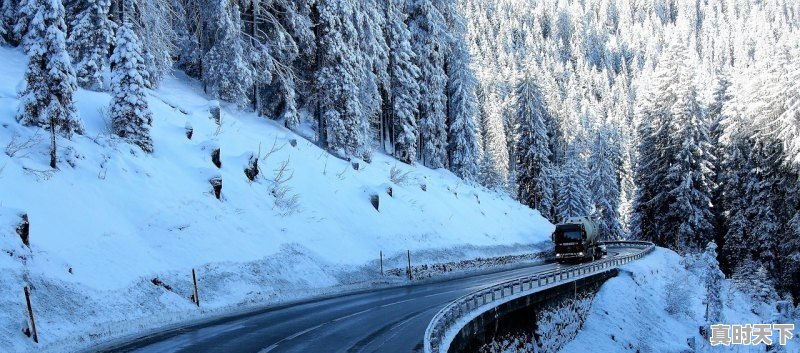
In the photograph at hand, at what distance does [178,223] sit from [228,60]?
16.3 meters

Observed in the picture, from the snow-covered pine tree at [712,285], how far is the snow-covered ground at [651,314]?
49cm

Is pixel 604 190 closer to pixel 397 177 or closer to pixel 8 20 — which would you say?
pixel 397 177

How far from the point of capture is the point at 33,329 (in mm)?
12461

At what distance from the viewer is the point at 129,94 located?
22.3 metres

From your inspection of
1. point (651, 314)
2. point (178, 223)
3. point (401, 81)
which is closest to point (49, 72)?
point (178, 223)

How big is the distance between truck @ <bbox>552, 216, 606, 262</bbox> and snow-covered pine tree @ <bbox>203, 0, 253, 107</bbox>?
2239 cm

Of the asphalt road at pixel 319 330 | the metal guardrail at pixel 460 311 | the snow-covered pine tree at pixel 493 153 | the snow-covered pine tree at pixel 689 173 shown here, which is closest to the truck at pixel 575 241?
the snow-covered pine tree at pixel 689 173

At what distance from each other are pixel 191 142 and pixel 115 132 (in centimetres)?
Result: 371

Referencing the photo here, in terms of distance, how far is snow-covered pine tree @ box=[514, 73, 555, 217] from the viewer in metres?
64.9

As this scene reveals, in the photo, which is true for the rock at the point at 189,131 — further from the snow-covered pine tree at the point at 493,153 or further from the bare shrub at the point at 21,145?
the snow-covered pine tree at the point at 493,153

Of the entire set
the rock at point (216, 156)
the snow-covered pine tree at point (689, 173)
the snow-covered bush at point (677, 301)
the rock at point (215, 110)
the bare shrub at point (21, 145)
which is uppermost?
the rock at point (215, 110)

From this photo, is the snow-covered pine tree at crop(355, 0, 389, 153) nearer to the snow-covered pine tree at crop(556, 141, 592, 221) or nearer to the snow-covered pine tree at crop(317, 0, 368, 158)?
the snow-covered pine tree at crop(317, 0, 368, 158)

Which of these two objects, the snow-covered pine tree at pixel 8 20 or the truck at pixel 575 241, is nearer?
the snow-covered pine tree at pixel 8 20

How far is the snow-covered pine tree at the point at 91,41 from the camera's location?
25.3 m
